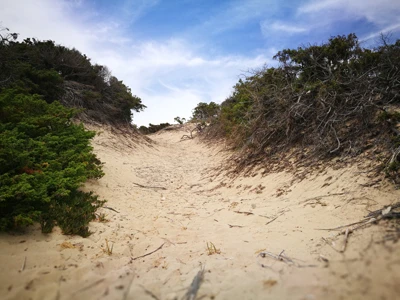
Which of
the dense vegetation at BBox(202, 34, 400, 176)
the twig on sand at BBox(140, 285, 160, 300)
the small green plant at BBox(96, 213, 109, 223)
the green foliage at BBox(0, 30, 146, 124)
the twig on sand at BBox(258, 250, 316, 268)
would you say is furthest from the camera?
the green foliage at BBox(0, 30, 146, 124)

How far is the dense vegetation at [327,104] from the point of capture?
4.45 m

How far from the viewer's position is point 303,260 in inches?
86.0

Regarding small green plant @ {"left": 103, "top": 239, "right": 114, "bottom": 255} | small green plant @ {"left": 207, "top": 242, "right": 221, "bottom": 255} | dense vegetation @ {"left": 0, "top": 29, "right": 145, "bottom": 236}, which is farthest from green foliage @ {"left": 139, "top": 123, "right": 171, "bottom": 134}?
small green plant @ {"left": 207, "top": 242, "right": 221, "bottom": 255}

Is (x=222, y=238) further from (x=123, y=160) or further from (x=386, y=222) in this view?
(x=123, y=160)

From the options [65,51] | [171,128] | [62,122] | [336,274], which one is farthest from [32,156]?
[171,128]

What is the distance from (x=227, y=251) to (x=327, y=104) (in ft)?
15.2

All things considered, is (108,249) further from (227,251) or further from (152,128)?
(152,128)

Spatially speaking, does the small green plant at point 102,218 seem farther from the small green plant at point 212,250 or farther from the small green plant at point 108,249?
the small green plant at point 212,250

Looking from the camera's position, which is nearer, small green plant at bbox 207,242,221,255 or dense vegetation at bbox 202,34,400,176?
small green plant at bbox 207,242,221,255

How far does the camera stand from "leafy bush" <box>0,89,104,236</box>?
2699 millimetres

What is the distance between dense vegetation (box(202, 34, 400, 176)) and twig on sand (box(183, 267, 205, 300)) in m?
2.97

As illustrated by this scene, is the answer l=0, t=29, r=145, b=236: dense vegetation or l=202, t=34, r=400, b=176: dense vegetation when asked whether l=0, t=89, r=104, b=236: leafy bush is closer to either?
l=0, t=29, r=145, b=236: dense vegetation

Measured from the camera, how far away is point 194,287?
2043 mm

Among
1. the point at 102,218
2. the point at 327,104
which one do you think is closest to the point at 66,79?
the point at 102,218
